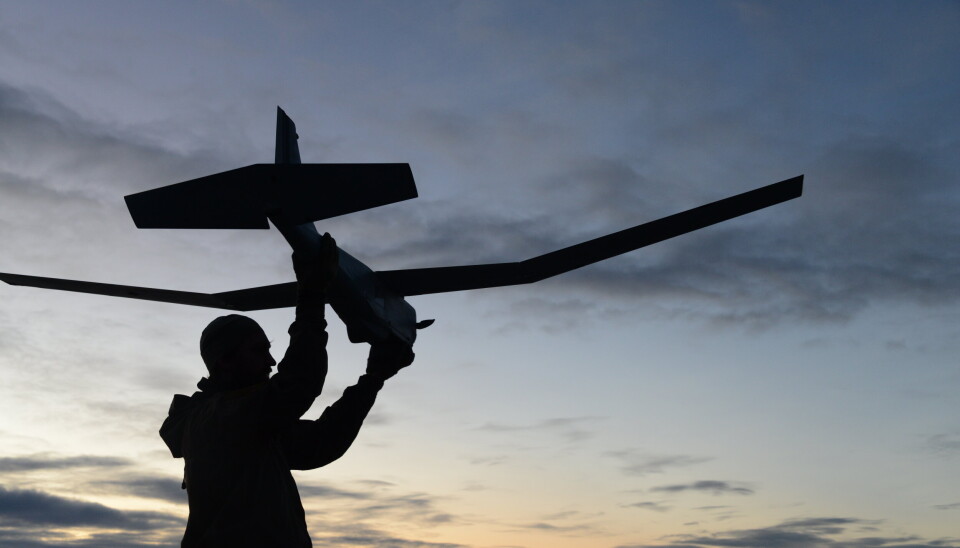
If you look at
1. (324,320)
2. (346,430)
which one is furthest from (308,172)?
(346,430)

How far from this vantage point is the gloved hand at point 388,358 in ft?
25.0

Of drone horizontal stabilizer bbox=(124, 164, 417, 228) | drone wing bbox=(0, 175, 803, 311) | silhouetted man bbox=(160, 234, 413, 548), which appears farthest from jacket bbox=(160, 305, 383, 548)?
drone wing bbox=(0, 175, 803, 311)

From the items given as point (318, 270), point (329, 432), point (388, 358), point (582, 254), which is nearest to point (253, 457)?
point (329, 432)

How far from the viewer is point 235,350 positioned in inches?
245

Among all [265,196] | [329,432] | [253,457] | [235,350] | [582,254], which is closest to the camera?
[253,457]

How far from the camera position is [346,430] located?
7.01 m

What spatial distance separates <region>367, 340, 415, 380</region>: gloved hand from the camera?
762cm

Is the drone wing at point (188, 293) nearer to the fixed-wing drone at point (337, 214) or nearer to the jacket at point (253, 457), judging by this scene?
the fixed-wing drone at point (337, 214)

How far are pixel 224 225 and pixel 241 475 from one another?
7.75 ft

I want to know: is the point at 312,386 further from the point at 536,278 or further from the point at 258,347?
the point at 536,278

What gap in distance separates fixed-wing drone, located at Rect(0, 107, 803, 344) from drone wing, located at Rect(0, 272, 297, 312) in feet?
0.04

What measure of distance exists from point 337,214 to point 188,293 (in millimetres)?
3284

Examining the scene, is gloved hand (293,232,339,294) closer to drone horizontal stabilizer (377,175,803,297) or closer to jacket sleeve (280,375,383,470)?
jacket sleeve (280,375,383,470)

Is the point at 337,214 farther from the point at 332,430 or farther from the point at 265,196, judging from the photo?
the point at 332,430
